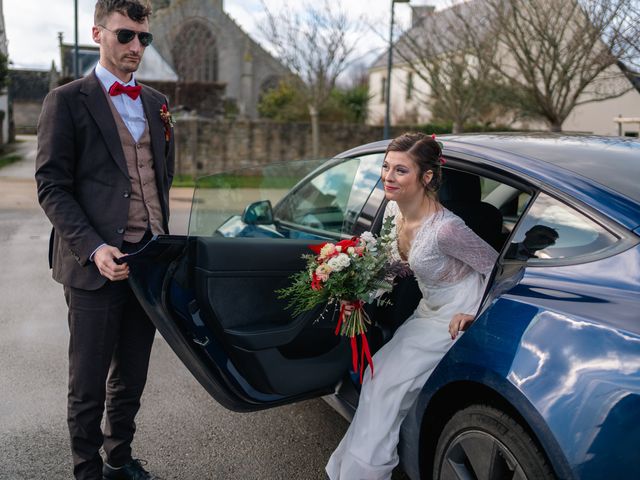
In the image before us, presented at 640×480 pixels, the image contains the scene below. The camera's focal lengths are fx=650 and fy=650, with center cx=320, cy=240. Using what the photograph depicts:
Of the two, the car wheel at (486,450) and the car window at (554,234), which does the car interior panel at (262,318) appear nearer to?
the car wheel at (486,450)

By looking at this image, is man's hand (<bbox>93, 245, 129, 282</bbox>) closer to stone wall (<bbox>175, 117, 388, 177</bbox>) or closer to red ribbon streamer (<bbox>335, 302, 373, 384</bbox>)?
red ribbon streamer (<bbox>335, 302, 373, 384</bbox>)

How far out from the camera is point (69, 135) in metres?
2.59

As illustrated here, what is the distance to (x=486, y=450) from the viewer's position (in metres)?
2.13

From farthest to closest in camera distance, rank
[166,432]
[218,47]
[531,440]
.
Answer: [218,47], [166,432], [531,440]

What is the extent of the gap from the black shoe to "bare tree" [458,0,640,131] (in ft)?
37.0

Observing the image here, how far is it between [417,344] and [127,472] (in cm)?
149

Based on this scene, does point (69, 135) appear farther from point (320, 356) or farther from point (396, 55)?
point (396, 55)

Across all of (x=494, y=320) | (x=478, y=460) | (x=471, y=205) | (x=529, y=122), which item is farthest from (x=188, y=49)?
(x=478, y=460)

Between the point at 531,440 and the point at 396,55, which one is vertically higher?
the point at 396,55

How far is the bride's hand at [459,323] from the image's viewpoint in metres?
2.51

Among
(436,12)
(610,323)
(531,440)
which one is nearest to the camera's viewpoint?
(610,323)

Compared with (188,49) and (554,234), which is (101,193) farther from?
(188,49)

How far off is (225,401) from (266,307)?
0.42 metres

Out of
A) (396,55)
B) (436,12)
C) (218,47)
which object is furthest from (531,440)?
(218,47)
